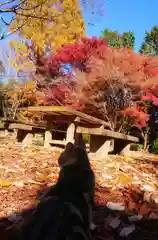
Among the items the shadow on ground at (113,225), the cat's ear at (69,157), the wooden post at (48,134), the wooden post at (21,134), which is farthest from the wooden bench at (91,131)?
the cat's ear at (69,157)

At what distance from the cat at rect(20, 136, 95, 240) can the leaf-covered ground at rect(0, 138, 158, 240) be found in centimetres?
80

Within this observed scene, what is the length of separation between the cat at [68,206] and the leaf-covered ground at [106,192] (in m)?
0.80

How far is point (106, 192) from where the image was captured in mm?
2760

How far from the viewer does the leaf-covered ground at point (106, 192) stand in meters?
2.16

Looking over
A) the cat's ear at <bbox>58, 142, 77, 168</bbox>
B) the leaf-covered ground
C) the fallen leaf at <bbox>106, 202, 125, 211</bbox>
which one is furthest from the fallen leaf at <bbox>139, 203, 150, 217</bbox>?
the cat's ear at <bbox>58, 142, 77, 168</bbox>

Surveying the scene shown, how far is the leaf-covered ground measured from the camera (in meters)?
2.16

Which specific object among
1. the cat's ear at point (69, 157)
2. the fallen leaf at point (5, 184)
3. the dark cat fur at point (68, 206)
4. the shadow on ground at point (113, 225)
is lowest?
the shadow on ground at point (113, 225)

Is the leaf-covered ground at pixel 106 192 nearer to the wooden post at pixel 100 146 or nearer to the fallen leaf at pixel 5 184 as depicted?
the fallen leaf at pixel 5 184

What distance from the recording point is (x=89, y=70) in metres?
11.4

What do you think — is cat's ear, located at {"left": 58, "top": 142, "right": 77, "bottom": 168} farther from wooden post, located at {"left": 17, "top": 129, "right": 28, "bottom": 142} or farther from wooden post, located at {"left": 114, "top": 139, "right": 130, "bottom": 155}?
wooden post, located at {"left": 17, "top": 129, "right": 28, "bottom": 142}

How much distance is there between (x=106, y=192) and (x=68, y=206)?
5.08ft

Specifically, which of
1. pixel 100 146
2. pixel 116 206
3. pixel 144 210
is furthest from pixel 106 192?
pixel 100 146

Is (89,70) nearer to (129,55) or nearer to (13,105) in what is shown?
(129,55)

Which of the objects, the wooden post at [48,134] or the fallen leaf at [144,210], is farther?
the wooden post at [48,134]
